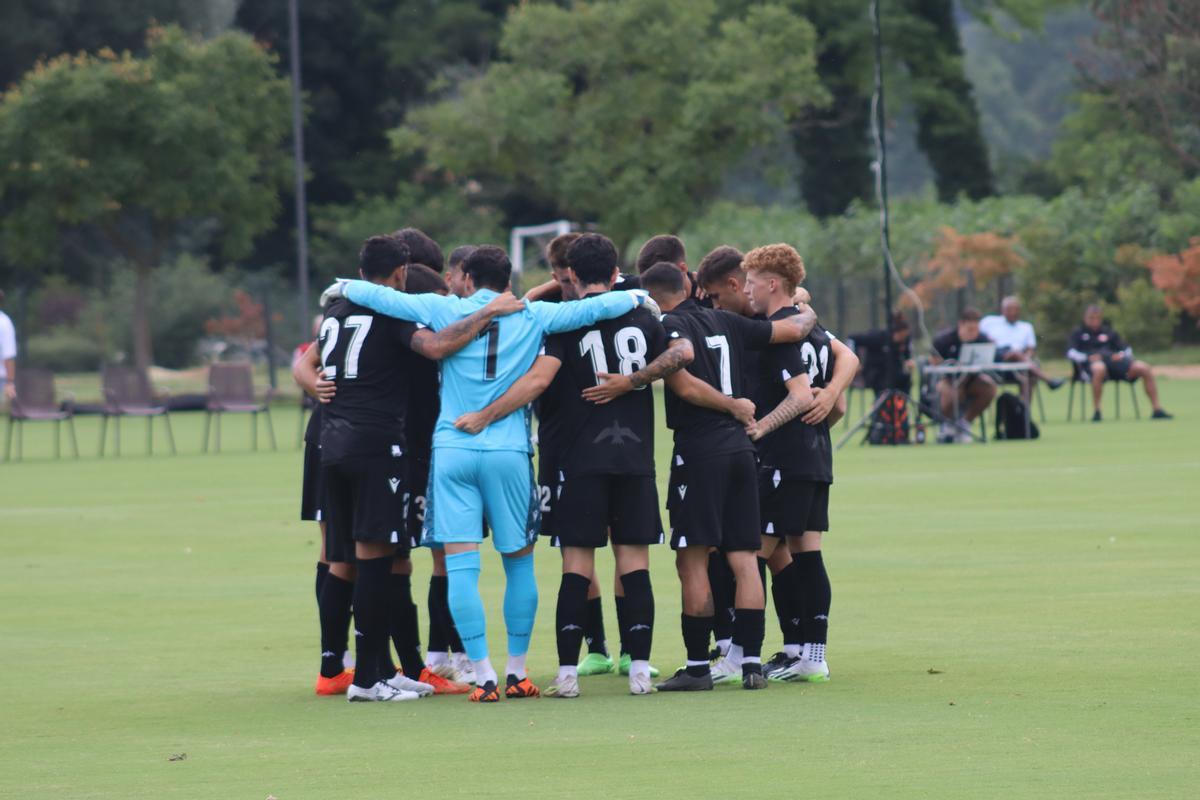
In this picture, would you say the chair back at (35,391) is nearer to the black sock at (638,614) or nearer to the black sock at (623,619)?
the black sock at (623,619)

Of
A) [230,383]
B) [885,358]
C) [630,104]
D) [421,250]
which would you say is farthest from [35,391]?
[421,250]

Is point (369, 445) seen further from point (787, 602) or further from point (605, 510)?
point (787, 602)

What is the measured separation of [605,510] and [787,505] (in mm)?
875

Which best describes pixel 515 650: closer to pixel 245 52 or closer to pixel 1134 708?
pixel 1134 708

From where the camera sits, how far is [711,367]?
8398 millimetres

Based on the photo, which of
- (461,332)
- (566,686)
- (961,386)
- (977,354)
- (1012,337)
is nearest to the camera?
(461,332)

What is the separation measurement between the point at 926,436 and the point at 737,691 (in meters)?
17.4

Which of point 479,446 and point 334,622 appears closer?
point 479,446

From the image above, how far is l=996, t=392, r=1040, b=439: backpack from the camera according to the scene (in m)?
24.0

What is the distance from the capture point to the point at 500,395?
8.10 m

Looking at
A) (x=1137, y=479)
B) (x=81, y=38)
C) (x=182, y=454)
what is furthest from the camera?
(x=81, y=38)

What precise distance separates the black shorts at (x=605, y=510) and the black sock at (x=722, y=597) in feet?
2.36

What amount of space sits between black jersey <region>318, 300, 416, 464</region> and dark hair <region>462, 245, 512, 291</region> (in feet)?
1.21

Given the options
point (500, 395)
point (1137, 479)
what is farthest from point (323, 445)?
point (1137, 479)
